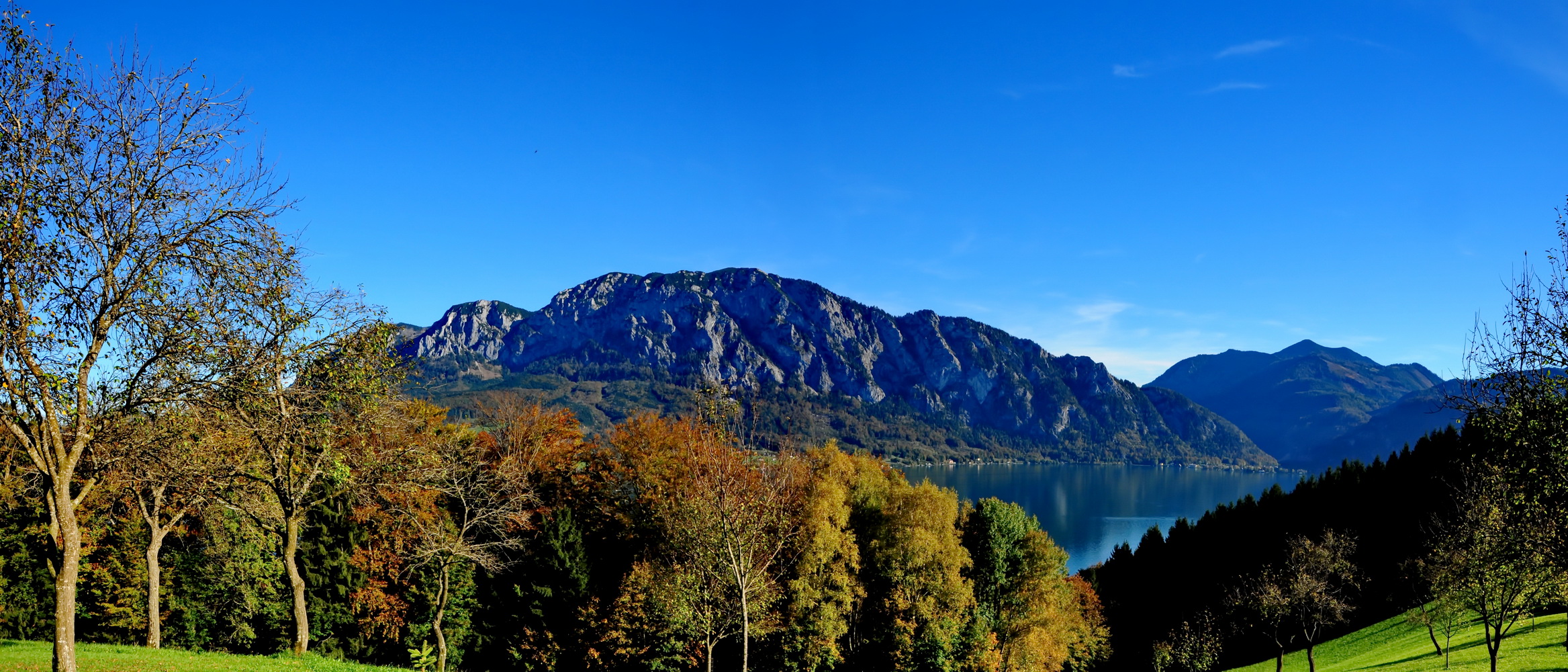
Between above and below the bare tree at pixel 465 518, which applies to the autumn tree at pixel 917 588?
below

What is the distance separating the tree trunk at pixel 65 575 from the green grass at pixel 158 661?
5050mm

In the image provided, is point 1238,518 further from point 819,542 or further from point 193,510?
point 193,510

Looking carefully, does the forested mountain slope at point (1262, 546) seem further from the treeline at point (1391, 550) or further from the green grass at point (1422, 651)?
the green grass at point (1422, 651)

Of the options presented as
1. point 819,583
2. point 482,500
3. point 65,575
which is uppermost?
point 65,575

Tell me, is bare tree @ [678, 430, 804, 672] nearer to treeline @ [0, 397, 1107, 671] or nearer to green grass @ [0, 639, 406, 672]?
treeline @ [0, 397, 1107, 671]

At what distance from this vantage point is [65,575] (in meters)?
12.6

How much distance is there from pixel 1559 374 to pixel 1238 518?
55.1 metres

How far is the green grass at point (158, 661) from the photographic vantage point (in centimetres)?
1728

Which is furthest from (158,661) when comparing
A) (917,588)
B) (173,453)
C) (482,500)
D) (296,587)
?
(917,588)

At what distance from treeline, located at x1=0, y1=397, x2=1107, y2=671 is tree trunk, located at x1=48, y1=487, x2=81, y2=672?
1895 centimetres

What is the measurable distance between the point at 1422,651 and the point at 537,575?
4255cm

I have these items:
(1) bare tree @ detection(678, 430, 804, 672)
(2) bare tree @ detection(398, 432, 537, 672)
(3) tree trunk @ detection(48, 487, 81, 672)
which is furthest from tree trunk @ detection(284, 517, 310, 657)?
A: (1) bare tree @ detection(678, 430, 804, 672)

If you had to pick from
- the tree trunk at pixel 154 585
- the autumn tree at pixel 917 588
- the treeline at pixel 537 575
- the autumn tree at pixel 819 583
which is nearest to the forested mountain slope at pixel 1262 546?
the treeline at pixel 537 575

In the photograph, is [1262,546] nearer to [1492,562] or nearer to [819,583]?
[1492,562]
